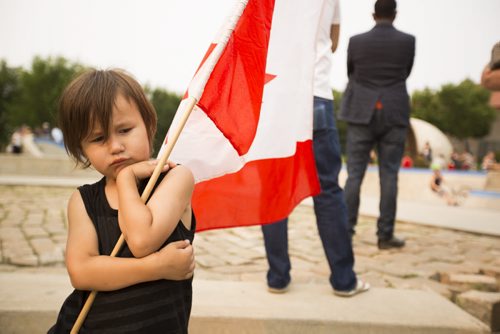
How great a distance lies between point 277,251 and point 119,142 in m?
1.45

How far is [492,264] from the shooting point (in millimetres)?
3828

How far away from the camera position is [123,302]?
1.29m

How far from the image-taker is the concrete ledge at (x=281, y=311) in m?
2.07

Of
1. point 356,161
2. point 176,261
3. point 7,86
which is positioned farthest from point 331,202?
point 7,86

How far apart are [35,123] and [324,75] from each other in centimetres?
4572

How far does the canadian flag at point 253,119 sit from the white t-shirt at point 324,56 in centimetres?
45

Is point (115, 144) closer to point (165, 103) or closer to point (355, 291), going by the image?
point (355, 291)

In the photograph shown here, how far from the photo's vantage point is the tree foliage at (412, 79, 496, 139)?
42375 mm

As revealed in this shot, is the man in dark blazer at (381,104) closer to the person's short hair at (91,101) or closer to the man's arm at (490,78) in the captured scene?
the man's arm at (490,78)

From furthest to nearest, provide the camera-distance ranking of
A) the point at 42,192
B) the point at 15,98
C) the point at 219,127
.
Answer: the point at 15,98, the point at 42,192, the point at 219,127

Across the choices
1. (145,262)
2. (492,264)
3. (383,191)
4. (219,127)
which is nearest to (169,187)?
(145,262)

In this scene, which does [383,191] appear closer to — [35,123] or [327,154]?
[327,154]

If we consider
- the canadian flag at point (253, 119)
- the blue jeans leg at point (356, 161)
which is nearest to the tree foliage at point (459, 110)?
the blue jeans leg at point (356, 161)

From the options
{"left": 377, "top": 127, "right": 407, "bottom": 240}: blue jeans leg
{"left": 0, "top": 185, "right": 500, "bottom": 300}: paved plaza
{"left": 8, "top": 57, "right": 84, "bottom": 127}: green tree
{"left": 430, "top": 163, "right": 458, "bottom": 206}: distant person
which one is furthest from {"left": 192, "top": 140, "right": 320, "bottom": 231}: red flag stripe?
{"left": 8, "top": 57, "right": 84, "bottom": 127}: green tree
